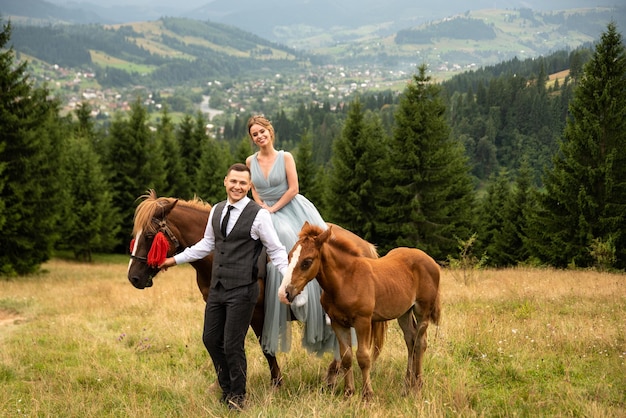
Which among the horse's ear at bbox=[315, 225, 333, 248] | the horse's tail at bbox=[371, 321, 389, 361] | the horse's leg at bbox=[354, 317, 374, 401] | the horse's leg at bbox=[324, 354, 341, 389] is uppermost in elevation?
the horse's ear at bbox=[315, 225, 333, 248]

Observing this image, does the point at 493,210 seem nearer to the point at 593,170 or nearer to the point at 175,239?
the point at 593,170

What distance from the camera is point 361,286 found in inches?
185

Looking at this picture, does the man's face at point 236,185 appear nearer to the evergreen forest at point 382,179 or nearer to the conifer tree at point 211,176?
the evergreen forest at point 382,179

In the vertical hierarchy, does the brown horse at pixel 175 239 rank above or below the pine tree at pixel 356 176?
above

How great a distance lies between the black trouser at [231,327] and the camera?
15.6 feet

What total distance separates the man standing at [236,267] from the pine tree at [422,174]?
23306 millimetres

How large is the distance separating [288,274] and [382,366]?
96.6 inches

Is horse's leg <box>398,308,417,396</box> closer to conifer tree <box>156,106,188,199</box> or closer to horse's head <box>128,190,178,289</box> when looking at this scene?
horse's head <box>128,190,178,289</box>

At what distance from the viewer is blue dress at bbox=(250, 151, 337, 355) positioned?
5.50 meters

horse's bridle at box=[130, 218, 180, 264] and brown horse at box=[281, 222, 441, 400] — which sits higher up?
horse's bridle at box=[130, 218, 180, 264]

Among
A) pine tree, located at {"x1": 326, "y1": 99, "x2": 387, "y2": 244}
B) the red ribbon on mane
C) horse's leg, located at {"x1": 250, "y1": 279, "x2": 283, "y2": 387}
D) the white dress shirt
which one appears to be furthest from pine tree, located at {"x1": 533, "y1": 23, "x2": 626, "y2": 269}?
the red ribbon on mane

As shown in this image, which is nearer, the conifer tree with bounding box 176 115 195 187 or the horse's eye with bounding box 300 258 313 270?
the horse's eye with bounding box 300 258 313 270

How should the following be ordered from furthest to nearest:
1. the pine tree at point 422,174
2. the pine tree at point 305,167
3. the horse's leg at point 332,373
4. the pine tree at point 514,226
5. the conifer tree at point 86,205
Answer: the pine tree at point 305,167 < the pine tree at point 514,226 < the conifer tree at point 86,205 < the pine tree at point 422,174 < the horse's leg at point 332,373

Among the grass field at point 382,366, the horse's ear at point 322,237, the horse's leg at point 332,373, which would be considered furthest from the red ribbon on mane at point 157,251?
the horse's leg at point 332,373
